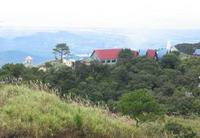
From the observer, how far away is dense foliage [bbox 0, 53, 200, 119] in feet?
75.4

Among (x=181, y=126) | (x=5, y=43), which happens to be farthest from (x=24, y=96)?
(x=5, y=43)

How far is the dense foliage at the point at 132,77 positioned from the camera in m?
23.0

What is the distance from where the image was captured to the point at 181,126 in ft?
21.2

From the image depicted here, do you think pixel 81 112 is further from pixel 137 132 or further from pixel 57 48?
pixel 57 48

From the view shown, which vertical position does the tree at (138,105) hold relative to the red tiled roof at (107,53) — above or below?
above

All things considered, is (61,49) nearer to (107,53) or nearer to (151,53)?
(107,53)

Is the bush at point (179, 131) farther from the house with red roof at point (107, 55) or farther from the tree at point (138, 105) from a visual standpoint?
the house with red roof at point (107, 55)

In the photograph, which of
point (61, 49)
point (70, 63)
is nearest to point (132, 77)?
point (70, 63)

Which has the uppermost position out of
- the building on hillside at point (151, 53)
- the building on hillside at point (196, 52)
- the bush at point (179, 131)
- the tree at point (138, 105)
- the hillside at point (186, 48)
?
the bush at point (179, 131)

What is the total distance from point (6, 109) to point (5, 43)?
180 ft

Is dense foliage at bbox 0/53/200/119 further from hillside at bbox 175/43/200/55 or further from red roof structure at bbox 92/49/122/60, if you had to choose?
hillside at bbox 175/43/200/55

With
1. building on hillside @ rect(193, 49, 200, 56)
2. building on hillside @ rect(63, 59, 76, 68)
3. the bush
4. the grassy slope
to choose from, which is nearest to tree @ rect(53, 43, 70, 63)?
building on hillside @ rect(63, 59, 76, 68)

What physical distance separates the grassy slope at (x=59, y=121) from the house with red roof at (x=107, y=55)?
2665 cm

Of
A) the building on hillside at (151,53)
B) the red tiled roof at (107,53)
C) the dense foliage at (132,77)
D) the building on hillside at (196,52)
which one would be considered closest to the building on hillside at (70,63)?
the dense foliage at (132,77)
